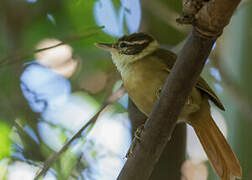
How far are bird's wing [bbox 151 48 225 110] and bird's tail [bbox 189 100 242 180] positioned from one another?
0.14 metres

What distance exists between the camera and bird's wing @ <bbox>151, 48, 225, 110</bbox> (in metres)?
2.25

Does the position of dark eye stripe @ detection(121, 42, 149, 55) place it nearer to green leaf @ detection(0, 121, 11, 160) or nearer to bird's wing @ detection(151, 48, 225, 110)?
bird's wing @ detection(151, 48, 225, 110)

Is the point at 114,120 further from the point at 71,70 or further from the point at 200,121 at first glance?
the point at 200,121

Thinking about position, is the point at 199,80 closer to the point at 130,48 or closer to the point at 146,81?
the point at 146,81

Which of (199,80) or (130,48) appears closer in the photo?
(199,80)

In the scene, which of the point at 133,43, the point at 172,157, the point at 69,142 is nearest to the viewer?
the point at 69,142

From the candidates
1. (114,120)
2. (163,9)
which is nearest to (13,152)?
(114,120)

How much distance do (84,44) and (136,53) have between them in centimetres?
51

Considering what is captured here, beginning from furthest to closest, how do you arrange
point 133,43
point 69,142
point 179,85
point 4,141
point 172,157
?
point 133,43
point 4,141
point 172,157
point 69,142
point 179,85

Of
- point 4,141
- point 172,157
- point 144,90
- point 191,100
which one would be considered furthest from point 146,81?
point 4,141

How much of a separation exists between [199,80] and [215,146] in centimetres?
40

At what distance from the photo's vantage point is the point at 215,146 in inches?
93.6

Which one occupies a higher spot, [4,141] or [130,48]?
[130,48]

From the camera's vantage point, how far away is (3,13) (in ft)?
9.88
